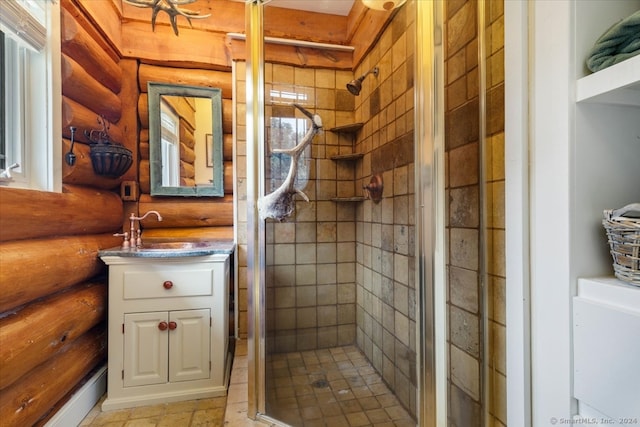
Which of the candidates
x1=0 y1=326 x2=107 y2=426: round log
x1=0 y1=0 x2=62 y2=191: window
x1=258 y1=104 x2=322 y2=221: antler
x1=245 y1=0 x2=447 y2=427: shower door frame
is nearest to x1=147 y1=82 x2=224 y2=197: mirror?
x1=0 y1=0 x2=62 y2=191: window

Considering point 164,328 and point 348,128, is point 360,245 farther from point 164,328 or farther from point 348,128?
point 164,328

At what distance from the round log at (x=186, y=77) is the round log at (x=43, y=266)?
46.6 inches

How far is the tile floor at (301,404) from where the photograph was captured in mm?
1275

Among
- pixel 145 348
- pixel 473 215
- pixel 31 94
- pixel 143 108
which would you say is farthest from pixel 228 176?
pixel 473 215

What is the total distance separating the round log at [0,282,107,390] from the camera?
40.0 inches

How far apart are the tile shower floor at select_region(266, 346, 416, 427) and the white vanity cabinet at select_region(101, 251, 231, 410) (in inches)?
16.1

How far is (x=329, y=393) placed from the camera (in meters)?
1.43

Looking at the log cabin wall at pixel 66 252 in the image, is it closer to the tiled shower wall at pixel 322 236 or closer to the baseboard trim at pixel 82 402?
the baseboard trim at pixel 82 402

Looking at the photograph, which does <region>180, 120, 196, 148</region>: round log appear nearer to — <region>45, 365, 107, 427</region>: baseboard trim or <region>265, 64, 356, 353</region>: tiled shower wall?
<region>265, 64, 356, 353</region>: tiled shower wall

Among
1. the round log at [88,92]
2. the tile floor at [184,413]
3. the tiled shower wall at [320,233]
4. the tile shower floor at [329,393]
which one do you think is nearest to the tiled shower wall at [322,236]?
the tiled shower wall at [320,233]

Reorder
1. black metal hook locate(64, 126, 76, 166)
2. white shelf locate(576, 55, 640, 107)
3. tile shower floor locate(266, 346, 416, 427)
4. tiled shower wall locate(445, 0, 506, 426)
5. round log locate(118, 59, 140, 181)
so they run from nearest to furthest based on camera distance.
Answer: white shelf locate(576, 55, 640, 107), tiled shower wall locate(445, 0, 506, 426), tile shower floor locate(266, 346, 416, 427), black metal hook locate(64, 126, 76, 166), round log locate(118, 59, 140, 181)

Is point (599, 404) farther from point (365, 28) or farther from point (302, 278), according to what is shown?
point (365, 28)

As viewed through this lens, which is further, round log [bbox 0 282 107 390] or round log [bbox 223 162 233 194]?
round log [bbox 223 162 233 194]

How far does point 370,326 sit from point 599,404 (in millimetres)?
1173
